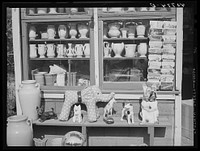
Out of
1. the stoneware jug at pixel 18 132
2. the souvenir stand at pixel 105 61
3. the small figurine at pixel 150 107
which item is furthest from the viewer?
the souvenir stand at pixel 105 61

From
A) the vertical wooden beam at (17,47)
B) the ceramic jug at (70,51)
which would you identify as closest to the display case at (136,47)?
the ceramic jug at (70,51)

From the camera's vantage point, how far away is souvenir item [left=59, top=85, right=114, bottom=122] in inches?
104

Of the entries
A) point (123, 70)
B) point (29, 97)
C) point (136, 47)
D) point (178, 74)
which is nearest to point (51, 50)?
point (29, 97)

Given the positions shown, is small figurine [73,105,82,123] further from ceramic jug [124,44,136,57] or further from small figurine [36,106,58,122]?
ceramic jug [124,44,136,57]

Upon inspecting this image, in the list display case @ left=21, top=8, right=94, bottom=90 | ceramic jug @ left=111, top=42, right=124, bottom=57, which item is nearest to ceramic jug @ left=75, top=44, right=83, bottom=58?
display case @ left=21, top=8, right=94, bottom=90

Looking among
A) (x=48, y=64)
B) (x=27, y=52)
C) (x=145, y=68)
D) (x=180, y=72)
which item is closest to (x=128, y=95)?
(x=145, y=68)

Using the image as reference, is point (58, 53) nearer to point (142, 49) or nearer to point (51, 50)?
point (51, 50)

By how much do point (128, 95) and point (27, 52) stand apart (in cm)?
115

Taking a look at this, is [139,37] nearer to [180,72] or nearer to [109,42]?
[109,42]

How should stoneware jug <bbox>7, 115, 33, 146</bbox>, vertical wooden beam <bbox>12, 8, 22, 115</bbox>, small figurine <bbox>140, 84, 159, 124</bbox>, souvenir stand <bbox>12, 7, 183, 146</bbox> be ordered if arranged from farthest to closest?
vertical wooden beam <bbox>12, 8, 22, 115</bbox>, souvenir stand <bbox>12, 7, 183, 146</bbox>, small figurine <bbox>140, 84, 159, 124</bbox>, stoneware jug <bbox>7, 115, 33, 146</bbox>

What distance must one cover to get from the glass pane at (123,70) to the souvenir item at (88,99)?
0.21 metres

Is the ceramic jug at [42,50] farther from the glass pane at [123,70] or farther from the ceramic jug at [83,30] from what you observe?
the glass pane at [123,70]

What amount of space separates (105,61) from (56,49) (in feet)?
1.80

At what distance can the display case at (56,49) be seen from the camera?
279 cm
